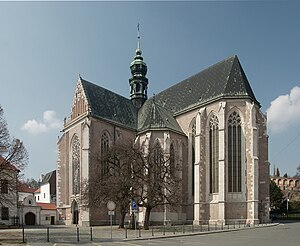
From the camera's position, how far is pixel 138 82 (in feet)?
229

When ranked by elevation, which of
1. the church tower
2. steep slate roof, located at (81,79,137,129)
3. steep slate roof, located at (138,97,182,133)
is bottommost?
steep slate roof, located at (138,97,182,133)

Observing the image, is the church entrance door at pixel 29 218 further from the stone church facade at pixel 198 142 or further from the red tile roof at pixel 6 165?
the red tile roof at pixel 6 165

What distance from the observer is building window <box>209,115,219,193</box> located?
49.1 m

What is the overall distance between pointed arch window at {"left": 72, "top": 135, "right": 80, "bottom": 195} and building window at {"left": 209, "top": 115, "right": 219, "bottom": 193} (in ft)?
59.7

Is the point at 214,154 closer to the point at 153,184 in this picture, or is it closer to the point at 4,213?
the point at 153,184

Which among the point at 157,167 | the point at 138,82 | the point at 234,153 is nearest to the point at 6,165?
the point at 157,167

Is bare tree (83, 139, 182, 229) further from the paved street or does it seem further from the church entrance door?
the church entrance door

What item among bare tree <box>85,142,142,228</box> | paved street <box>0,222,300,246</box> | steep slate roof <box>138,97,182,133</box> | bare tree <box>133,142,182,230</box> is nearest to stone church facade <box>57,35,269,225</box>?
steep slate roof <box>138,97,182,133</box>

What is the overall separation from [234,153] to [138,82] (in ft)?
90.0

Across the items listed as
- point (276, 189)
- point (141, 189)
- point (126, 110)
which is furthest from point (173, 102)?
point (276, 189)

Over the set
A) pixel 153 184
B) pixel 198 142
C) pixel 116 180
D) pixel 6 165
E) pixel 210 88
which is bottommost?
pixel 153 184

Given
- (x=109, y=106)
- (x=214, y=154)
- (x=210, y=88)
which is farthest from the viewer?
(x=109, y=106)

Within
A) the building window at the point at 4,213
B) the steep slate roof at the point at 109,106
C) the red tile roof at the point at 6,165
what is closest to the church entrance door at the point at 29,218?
→ the building window at the point at 4,213

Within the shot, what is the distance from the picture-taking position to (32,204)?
57938 millimetres
